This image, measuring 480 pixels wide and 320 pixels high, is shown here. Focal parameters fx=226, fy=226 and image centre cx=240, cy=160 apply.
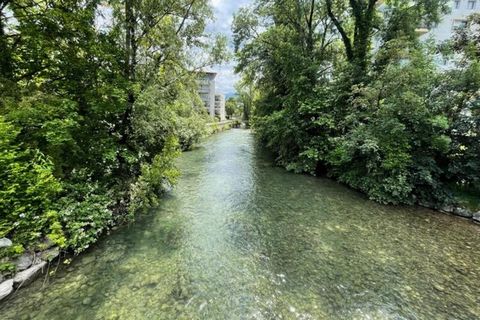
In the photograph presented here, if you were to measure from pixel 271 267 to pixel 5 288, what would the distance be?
163 inches

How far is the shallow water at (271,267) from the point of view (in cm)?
334

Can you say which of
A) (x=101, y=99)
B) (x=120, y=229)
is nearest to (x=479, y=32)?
(x=101, y=99)

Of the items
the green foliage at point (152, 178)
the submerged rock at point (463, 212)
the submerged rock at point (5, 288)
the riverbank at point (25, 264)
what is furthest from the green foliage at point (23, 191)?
the submerged rock at point (463, 212)

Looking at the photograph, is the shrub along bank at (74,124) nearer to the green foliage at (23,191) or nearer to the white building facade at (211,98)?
the green foliage at (23,191)

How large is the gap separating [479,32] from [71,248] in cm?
1311

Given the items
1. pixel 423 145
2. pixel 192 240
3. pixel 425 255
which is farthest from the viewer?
pixel 423 145

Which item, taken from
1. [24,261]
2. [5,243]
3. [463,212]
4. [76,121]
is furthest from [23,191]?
[463,212]

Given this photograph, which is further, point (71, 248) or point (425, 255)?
point (425, 255)

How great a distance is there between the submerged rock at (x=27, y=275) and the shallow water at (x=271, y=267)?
12 cm

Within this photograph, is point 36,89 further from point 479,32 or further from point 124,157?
point 479,32

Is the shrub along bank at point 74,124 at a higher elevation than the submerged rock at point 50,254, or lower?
higher

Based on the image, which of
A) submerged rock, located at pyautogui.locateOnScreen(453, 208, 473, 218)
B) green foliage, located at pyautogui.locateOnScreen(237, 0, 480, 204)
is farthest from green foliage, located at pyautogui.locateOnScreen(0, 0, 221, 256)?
submerged rock, located at pyautogui.locateOnScreen(453, 208, 473, 218)

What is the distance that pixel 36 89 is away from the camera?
16.0ft

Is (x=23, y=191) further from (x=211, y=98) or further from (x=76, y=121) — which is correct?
(x=211, y=98)
